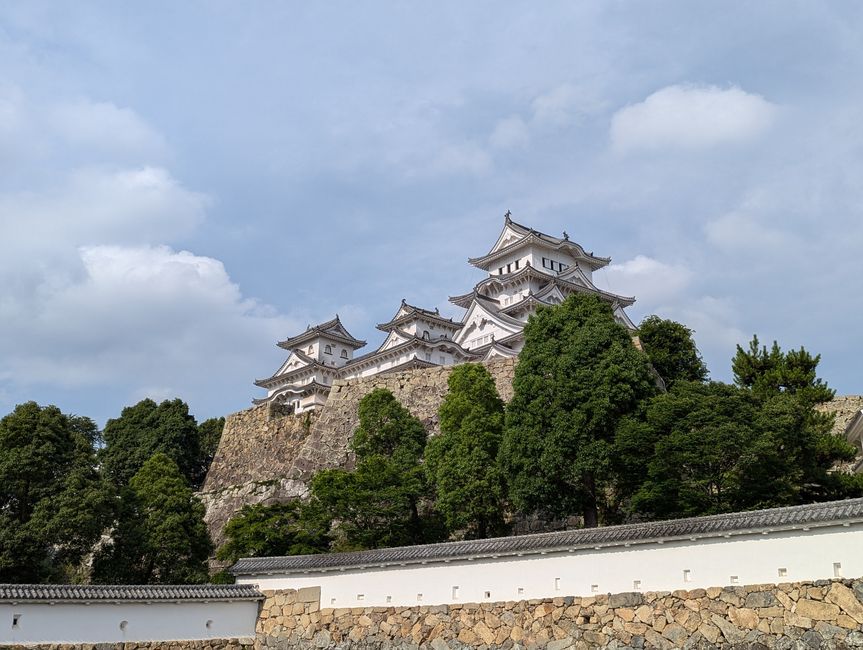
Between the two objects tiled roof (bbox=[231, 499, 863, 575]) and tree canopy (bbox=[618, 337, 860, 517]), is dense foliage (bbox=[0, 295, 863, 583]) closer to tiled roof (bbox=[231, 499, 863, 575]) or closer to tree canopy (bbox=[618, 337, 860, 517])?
tree canopy (bbox=[618, 337, 860, 517])

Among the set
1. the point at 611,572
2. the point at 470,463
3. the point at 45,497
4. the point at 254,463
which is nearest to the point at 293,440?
the point at 254,463

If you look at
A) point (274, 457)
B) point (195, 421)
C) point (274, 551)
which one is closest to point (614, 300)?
point (274, 457)

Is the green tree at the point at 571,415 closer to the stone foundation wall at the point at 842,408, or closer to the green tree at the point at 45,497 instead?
the stone foundation wall at the point at 842,408

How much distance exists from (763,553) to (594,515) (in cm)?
766

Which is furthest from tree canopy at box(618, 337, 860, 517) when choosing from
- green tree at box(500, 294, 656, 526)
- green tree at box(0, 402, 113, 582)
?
green tree at box(0, 402, 113, 582)

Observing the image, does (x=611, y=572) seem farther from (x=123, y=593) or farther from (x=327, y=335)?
(x=327, y=335)

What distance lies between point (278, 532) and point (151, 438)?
63.4ft

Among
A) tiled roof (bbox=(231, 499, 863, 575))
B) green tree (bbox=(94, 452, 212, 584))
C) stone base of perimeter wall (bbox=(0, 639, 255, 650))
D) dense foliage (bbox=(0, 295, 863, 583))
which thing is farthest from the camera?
green tree (bbox=(94, 452, 212, 584))

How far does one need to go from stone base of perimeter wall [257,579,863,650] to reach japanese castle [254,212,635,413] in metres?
21.8

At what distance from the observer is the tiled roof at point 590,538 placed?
431 inches

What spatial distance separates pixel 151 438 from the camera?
3859cm

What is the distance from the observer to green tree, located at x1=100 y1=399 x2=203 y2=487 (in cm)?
3806

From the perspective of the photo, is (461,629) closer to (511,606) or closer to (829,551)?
(511,606)

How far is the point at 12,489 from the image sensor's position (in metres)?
20.2
